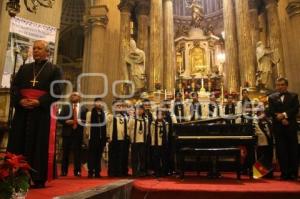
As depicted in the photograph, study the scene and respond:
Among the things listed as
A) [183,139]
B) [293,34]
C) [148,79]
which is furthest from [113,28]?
[183,139]

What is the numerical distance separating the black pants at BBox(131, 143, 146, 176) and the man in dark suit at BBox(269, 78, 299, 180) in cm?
282

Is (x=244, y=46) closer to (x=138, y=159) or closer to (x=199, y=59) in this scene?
(x=199, y=59)

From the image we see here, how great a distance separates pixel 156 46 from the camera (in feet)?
50.5

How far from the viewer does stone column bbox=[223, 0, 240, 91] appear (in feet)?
48.6

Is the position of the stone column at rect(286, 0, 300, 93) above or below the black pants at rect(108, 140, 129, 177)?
above

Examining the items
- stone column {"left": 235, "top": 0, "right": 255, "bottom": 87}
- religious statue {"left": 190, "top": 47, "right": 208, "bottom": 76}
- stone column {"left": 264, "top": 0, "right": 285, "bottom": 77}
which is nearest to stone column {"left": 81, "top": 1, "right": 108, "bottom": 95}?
stone column {"left": 235, "top": 0, "right": 255, "bottom": 87}

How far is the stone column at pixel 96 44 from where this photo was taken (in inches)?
572

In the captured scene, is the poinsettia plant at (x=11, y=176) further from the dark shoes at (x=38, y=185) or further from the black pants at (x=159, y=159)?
the black pants at (x=159, y=159)

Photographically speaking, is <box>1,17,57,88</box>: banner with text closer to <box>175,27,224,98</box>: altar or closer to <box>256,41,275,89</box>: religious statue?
<box>256,41,275,89</box>: religious statue

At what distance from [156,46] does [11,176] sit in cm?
1347

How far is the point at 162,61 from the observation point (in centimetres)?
1561

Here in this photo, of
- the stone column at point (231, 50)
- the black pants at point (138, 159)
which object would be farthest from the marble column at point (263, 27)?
the black pants at point (138, 159)

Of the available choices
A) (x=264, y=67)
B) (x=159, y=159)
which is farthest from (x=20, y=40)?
(x=264, y=67)

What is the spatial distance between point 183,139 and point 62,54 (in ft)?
69.9
